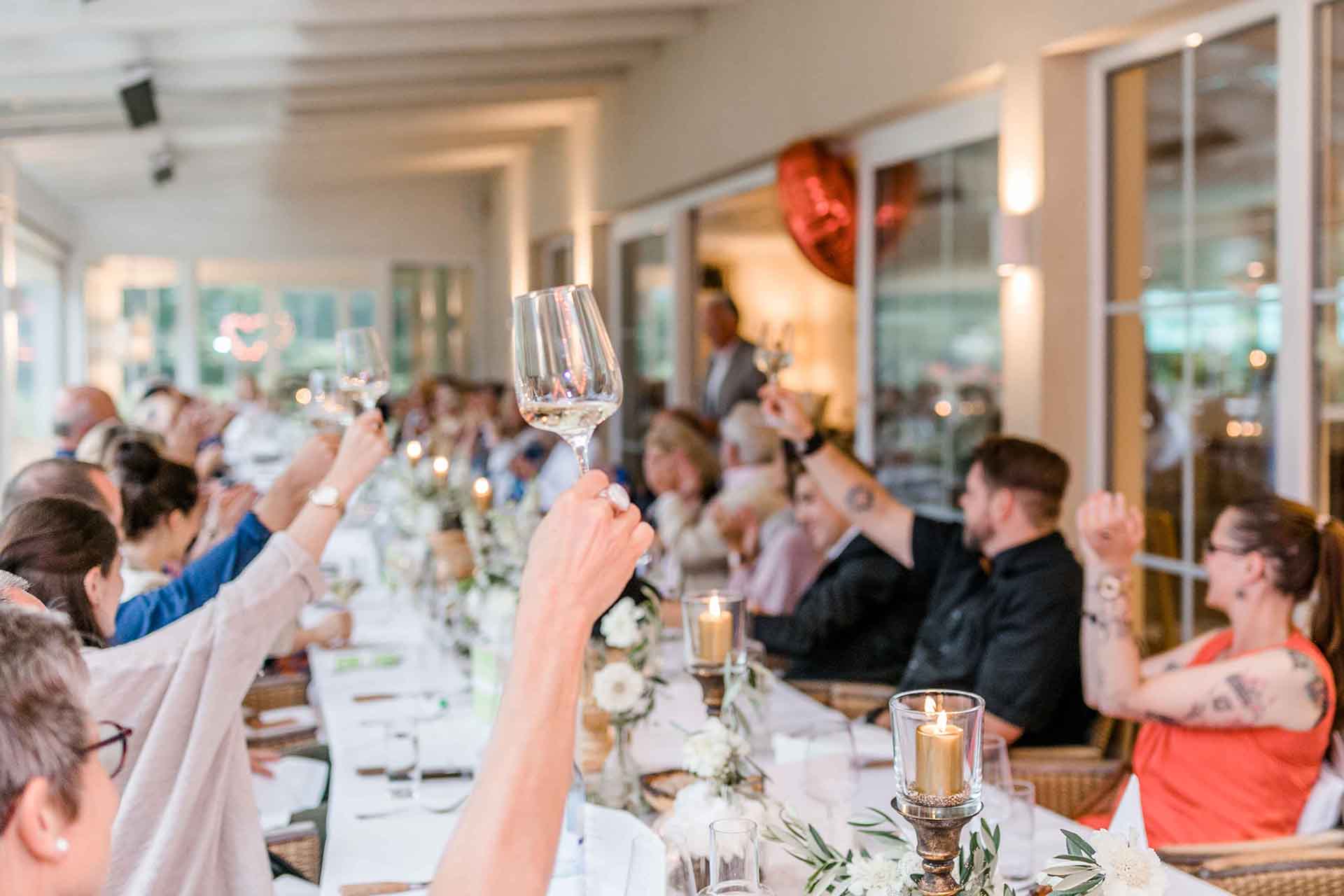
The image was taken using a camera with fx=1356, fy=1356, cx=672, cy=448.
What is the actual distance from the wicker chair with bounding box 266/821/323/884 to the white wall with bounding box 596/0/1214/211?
3.07 metres

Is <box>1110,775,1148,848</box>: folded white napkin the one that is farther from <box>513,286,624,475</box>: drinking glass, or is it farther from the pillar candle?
<box>513,286,624,475</box>: drinking glass

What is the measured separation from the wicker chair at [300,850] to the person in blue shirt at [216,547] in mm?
523

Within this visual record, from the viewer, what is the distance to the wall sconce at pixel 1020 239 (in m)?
4.45

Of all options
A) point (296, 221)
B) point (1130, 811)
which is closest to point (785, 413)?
point (1130, 811)

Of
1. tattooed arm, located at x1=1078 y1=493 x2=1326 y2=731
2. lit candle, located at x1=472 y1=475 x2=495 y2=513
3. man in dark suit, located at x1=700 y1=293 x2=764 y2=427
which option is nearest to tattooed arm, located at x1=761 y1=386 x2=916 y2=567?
tattooed arm, located at x1=1078 y1=493 x2=1326 y2=731

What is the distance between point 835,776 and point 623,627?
0.56m

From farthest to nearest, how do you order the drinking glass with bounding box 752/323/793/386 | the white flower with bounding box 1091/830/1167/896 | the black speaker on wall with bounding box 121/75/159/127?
the black speaker on wall with bounding box 121/75/159/127 < the drinking glass with bounding box 752/323/793/386 < the white flower with bounding box 1091/830/1167/896

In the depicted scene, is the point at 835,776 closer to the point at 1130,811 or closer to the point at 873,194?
the point at 1130,811

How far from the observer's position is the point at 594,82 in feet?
29.2

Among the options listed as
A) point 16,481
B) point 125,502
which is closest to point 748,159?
point 125,502

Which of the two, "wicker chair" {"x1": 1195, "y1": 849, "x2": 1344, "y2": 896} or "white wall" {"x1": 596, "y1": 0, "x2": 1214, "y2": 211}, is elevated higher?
"white wall" {"x1": 596, "y1": 0, "x2": 1214, "y2": 211}

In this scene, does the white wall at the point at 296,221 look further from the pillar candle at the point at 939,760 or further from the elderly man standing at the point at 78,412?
the pillar candle at the point at 939,760

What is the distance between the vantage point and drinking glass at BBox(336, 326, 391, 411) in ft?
8.25

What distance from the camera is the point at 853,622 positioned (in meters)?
3.62
